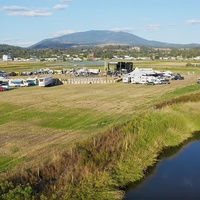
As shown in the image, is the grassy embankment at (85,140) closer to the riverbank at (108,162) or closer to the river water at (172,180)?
the riverbank at (108,162)

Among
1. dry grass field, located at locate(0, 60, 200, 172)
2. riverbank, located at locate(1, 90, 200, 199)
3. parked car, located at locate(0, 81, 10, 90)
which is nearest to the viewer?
riverbank, located at locate(1, 90, 200, 199)

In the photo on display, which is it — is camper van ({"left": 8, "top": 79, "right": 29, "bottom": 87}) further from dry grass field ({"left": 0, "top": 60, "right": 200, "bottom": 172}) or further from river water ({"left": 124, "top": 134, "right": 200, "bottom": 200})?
river water ({"left": 124, "top": 134, "right": 200, "bottom": 200})

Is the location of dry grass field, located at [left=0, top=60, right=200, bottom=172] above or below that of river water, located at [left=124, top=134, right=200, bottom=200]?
above

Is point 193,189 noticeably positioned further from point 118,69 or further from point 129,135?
point 118,69

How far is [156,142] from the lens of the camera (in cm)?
2752

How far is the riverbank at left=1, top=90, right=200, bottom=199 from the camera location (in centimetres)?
1747

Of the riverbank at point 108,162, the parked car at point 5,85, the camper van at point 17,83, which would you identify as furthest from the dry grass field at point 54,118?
the camper van at point 17,83

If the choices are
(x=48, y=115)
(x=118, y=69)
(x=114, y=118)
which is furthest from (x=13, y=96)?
(x=118, y=69)

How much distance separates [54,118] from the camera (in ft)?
118

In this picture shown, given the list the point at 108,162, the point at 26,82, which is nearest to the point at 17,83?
the point at 26,82

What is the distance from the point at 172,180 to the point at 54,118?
57.4ft

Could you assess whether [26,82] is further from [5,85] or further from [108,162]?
[108,162]

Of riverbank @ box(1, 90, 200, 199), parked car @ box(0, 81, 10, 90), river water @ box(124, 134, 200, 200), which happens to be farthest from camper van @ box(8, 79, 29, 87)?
river water @ box(124, 134, 200, 200)

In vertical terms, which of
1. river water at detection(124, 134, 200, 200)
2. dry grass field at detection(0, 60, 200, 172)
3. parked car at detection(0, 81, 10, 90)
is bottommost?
river water at detection(124, 134, 200, 200)
